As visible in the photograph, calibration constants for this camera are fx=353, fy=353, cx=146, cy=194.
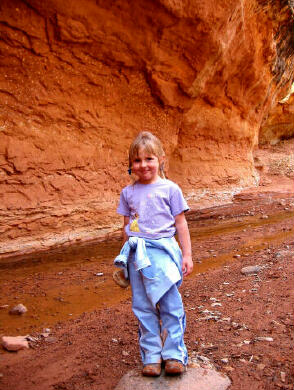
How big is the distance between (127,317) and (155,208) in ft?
4.32

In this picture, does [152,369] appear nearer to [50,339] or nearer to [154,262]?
[154,262]

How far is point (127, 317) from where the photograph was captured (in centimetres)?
298

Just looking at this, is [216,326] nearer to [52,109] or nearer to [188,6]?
[52,109]

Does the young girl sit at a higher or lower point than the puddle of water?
higher

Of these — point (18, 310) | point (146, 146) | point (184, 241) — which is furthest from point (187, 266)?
point (18, 310)

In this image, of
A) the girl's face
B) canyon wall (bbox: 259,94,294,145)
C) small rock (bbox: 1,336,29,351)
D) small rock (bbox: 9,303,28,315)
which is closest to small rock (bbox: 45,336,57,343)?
small rock (bbox: 1,336,29,351)

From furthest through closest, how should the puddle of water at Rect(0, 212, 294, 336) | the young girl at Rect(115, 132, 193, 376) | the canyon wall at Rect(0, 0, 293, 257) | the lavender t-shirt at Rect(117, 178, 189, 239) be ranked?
the canyon wall at Rect(0, 0, 293, 257)
the puddle of water at Rect(0, 212, 294, 336)
the lavender t-shirt at Rect(117, 178, 189, 239)
the young girl at Rect(115, 132, 193, 376)

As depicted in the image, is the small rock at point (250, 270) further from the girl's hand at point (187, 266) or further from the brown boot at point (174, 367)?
the brown boot at point (174, 367)

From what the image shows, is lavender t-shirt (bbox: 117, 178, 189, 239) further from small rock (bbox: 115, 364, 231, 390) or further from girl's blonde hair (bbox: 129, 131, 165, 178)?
small rock (bbox: 115, 364, 231, 390)

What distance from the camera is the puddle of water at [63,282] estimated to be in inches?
127

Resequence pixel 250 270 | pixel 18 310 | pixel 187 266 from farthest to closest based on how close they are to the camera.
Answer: pixel 250 270 < pixel 18 310 < pixel 187 266

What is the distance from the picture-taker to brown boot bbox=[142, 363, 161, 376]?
77.9 inches

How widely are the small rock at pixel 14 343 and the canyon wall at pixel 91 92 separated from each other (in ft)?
8.18

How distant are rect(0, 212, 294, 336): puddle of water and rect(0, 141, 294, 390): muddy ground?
1 cm
